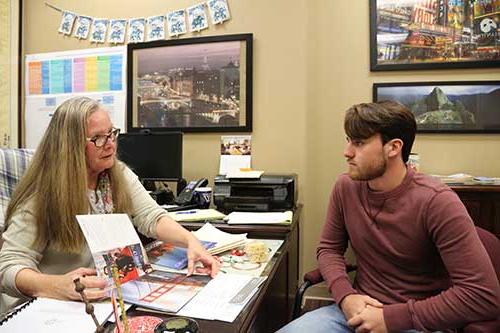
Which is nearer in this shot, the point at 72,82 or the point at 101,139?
the point at 101,139

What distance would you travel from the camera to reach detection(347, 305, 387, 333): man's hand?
3.66ft

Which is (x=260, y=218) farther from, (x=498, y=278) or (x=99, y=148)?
(x=498, y=278)

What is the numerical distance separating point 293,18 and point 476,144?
4.93 ft

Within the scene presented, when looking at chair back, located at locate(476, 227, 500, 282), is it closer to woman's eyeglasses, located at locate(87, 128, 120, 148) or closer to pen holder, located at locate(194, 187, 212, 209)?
woman's eyeglasses, located at locate(87, 128, 120, 148)

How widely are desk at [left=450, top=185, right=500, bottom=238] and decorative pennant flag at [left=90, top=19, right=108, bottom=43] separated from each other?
270cm

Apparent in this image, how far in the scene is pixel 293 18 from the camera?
2.49 metres

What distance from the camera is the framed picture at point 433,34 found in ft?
7.93

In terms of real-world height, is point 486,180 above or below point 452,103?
below

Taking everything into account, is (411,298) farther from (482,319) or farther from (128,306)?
(128,306)

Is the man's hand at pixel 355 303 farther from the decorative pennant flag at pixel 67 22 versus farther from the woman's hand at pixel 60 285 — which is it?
the decorative pennant flag at pixel 67 22

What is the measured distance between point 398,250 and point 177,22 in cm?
223

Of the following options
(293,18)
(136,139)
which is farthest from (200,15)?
(136,139)

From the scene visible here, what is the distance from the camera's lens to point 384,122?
49.1 inches

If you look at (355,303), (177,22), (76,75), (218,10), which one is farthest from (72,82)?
(355,303)
